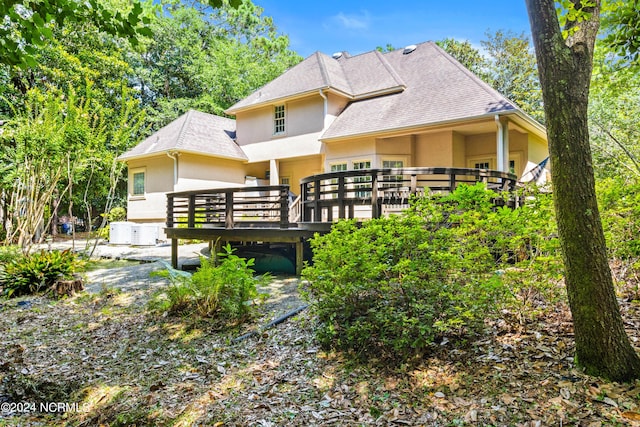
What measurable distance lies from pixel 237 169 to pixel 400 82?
817 centimetres

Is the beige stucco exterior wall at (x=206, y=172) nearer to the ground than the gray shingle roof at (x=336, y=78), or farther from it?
nearer to the ground

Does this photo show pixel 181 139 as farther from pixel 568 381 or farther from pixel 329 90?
pixel 568 381

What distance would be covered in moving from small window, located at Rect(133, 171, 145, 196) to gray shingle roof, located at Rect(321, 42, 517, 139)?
935 cm

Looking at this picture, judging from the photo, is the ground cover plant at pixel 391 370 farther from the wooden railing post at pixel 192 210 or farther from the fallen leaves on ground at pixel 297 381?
the wooden railing post at pixel 192 210

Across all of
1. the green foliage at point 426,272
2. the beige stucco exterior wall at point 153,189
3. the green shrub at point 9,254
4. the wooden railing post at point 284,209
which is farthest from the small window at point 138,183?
the green foliage at point 426,272

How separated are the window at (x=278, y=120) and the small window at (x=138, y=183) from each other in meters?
6.77

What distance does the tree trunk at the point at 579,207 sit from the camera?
8.44 ft

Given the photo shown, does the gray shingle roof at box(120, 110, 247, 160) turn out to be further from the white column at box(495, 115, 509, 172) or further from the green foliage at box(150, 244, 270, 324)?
the green foliage at box(150, 244, 270, 324)

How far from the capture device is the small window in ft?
57.3

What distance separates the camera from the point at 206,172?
1627cm

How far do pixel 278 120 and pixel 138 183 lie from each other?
295 inches

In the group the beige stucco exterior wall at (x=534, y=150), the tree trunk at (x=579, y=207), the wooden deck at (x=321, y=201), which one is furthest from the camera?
the beige stucco exterior wall at (x=534, y=150)

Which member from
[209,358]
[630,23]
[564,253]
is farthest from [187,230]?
[630,23]

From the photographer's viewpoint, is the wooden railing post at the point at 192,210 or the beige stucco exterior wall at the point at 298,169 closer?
the wooden railing post at the point at 192,210
